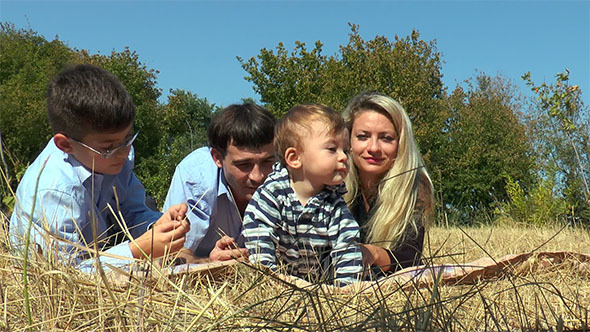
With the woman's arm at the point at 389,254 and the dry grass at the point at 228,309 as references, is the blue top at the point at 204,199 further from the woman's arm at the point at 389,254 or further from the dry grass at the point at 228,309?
the dry grass at the point at 228,309

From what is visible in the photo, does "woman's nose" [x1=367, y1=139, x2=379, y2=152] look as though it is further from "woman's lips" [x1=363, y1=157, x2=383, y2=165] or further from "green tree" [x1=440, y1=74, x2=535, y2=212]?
"green tree" [x1=440, y1=74, x2=535, y2=212]

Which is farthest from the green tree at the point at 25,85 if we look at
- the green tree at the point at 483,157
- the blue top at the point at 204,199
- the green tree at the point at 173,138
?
the blue top at the point at 204,199

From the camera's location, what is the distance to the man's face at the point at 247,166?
3.80 meters

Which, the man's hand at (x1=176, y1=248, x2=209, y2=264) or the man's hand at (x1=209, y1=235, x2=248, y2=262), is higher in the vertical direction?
the man's hand at (x1=209, y1=235, x2=248, y2=262)

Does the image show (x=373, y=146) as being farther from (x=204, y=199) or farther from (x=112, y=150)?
(x=112, y=150)

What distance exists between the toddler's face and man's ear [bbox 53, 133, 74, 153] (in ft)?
4.29

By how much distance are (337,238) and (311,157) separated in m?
0.47

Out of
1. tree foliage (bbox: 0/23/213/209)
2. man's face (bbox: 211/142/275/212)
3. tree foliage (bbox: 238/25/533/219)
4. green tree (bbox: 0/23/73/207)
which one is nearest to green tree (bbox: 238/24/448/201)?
tree foliage (bbox: 238/25/533/219)

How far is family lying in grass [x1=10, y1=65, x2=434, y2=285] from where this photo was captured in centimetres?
323

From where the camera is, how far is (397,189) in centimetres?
404

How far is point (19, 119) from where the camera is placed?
23109 mm

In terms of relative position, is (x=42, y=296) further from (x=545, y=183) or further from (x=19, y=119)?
(x=19, y=119)

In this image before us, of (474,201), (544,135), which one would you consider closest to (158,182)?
(474,201)

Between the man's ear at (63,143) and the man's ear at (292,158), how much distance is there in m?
1.20
